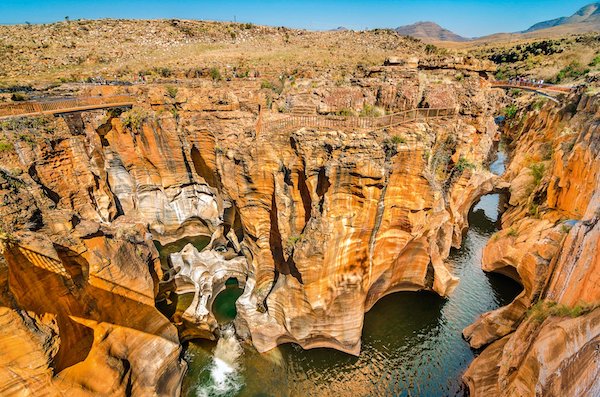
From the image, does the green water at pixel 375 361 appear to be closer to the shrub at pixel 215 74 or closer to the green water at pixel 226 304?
the green water at pixel 226 304

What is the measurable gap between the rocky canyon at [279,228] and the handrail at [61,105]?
529 millimetres

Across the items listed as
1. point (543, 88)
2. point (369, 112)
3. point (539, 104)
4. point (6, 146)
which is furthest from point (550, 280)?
point (543, 88)

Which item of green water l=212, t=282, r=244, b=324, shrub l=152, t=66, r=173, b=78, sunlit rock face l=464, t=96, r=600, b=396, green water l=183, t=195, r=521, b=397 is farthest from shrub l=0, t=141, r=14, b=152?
sunlit rock face l=464, t=96, r=600, b=396

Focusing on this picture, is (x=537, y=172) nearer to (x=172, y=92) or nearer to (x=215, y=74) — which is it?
(x=172, y=92)

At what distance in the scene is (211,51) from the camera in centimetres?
4797

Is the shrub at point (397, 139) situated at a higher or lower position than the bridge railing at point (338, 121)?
lower

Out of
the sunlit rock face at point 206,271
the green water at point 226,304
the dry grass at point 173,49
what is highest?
the dry grass at point 173,49

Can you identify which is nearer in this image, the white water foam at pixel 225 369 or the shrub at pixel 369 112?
the white water foam at pixel 225 369

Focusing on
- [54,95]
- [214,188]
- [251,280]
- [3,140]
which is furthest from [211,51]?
[251,280]

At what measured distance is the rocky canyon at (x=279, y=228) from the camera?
28.3 ft

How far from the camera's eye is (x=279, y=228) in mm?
13430

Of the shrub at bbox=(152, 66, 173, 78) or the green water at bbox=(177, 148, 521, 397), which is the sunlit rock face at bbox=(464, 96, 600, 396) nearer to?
the green water at bbox=(177, 148, 521, 397)

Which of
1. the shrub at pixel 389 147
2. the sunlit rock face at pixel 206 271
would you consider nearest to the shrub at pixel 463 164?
the shrub at pixel 389 147

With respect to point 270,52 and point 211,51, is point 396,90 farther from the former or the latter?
point 211,51
